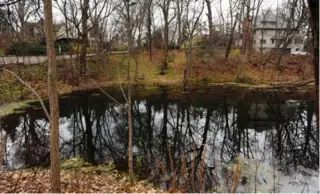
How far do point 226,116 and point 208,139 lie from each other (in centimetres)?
397

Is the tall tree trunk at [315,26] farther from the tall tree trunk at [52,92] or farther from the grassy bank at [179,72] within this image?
the grassy bank at [179,72]

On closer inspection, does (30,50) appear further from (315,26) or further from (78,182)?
(315,26)

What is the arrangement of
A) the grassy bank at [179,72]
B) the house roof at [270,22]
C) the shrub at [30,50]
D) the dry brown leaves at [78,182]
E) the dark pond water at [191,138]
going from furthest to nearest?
1. the house roof at [270,22]
2. the shrub at [30,50]
3. the grassy bank at [179,72]
4. the dark pond water at [191,138]
5. the dry brown leaves at [78,182]

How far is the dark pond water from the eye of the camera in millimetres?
7375

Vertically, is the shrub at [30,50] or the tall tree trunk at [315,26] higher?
the shrub at [30,50]

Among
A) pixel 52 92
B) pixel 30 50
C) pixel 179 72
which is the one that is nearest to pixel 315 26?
pixel 52 92

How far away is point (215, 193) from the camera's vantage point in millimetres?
6379

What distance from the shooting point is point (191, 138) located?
10.6 m

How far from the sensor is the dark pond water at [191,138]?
7375mm

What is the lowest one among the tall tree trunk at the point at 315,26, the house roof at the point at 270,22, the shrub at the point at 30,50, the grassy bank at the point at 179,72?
the grassy bank at the point at 179,72

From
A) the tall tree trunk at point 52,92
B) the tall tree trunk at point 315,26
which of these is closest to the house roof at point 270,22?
the tall tree trunk at point 52,92

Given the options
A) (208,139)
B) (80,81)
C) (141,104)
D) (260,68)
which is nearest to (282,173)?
(208,139)

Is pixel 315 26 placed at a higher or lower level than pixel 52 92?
higher

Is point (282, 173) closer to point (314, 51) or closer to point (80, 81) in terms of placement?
point (314, 51)
